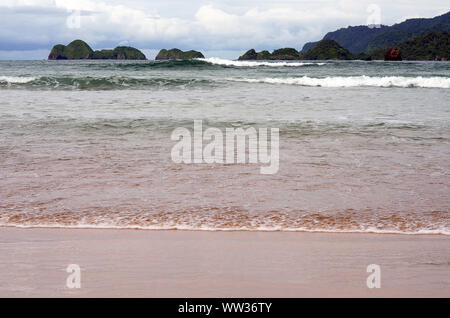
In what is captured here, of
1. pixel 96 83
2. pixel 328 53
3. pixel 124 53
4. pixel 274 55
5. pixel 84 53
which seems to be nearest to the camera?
pixel 96 83

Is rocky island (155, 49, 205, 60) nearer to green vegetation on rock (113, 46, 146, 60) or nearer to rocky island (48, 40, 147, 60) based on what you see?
green vegetation on rock (113, 46, 146, 60)

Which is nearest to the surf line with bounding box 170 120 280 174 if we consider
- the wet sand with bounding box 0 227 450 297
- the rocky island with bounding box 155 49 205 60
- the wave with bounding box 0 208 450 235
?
the wave with bounding box 0 208 450 235

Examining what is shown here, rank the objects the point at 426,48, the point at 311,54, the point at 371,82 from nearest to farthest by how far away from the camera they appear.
A: the point at 371,82, the point at 426,48, the point at 311,54

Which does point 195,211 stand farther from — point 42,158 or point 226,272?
point 42,158

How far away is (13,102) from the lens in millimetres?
11469

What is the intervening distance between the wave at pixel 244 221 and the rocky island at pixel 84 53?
325 feet

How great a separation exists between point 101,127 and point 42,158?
2.32m

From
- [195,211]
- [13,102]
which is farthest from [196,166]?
[13,102]

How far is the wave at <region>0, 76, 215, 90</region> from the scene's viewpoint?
16728mm

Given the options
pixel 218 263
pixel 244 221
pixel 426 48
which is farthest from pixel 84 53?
pixel 218 263

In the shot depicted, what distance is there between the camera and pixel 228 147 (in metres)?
5.83

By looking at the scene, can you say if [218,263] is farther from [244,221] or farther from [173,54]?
[173,54]

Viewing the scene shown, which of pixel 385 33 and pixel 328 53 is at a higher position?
pixel 385 33

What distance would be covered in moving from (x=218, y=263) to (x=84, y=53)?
334 feet
